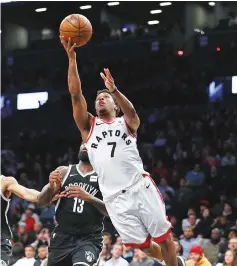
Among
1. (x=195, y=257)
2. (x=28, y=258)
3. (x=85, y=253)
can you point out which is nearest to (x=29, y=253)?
(x=28, y=258)

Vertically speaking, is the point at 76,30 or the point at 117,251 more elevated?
the point at 76,30

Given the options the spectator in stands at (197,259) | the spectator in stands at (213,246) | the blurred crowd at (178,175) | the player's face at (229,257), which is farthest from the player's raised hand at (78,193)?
the spectator in stands at (213,246)

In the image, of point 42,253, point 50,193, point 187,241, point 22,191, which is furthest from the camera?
point 187,241

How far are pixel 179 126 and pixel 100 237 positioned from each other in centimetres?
1301

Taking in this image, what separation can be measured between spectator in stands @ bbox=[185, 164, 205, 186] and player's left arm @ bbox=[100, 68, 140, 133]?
10.3 metres

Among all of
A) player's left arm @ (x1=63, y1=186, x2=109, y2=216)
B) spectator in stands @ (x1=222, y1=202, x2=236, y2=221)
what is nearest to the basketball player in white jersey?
player's left arm @ (x1=63, y1=186, x2=109, y2=216)

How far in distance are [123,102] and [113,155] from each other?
53 cm

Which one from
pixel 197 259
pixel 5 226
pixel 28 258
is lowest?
pixel 28 258

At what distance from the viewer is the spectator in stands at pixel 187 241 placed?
12.9m

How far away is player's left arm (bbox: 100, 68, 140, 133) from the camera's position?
6645 millimetres

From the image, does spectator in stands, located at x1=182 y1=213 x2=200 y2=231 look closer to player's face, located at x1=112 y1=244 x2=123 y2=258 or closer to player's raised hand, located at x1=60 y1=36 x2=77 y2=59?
player's face, located at x1=112 y1=244 x2=123 y2=258

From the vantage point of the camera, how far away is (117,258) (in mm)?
12188

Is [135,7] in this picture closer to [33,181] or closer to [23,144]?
[23,144]

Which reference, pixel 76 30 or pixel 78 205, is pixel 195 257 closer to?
pixel 78 205
